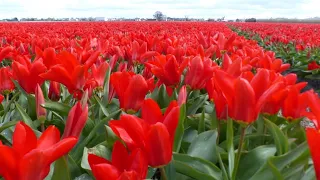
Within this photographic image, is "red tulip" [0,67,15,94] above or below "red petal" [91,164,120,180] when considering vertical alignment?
below

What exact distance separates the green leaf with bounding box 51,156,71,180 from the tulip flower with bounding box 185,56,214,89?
33.4 inches

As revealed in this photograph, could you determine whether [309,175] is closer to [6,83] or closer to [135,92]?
[135,92]

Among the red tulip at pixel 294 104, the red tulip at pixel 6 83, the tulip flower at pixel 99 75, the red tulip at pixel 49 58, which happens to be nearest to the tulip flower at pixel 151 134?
the red tulip at pixel 294 104

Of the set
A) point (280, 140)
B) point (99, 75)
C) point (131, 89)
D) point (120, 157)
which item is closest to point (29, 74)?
point (99, 75)

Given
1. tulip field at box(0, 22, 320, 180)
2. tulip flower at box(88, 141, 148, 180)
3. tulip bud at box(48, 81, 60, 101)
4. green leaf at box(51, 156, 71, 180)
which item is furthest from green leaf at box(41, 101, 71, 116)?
tulip flower at box(88, 141, 148, 180)

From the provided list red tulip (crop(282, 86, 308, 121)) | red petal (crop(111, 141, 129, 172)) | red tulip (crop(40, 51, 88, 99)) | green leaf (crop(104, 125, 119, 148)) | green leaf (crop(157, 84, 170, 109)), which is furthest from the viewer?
green leaf (crop(157, 84, 170, 109))

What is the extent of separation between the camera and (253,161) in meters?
1.25

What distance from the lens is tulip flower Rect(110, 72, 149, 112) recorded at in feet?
4.54

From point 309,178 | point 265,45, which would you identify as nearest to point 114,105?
point 309,178

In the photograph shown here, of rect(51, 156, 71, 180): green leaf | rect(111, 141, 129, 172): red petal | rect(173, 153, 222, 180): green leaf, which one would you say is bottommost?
rect(173, 153, 222, 180): green leaf

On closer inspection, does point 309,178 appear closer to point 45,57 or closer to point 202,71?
point 202,71

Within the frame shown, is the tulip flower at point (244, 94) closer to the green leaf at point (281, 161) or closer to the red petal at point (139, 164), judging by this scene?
the green leaf at point (281, 161)

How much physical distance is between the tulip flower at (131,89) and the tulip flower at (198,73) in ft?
1.03

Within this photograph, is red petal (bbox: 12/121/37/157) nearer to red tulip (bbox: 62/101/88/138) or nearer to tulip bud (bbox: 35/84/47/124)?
red tulip (bbox: 62/101/88/138)
